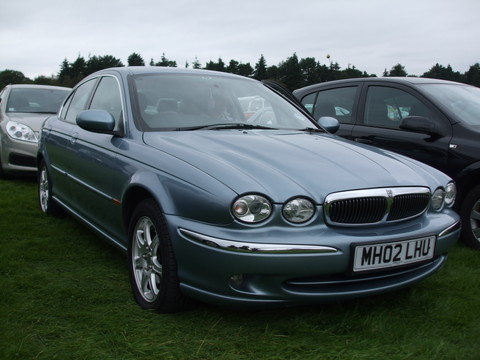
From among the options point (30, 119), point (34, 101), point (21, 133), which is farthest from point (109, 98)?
point (34, 101)

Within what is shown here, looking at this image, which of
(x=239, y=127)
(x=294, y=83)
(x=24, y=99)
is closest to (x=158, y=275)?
(x=239, y=127)

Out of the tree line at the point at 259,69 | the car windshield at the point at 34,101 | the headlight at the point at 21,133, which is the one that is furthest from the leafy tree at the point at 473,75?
the headlight at the point at 21,133

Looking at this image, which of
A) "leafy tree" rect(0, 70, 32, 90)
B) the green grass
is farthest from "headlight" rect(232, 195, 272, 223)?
"leafy tree" rect(0, 70, 32, 90)

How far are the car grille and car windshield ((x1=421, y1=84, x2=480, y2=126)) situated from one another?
2.10 meters

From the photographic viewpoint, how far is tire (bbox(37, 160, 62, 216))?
5078mm

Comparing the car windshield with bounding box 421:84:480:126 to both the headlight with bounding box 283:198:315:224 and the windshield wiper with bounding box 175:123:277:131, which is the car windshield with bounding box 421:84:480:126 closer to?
the windshield wiper with bounding box 175:123:277:131

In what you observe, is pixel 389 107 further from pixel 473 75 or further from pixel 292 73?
pixel 292 73

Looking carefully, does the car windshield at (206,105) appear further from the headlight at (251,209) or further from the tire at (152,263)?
the headlight at (251,209)

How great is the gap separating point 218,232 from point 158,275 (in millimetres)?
646

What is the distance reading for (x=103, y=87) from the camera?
4.25 metres

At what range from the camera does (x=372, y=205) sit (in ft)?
8.82

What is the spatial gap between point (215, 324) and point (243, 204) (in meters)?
0.71

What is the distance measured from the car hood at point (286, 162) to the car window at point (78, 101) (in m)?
1.56

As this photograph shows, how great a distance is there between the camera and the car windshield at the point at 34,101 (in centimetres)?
787
